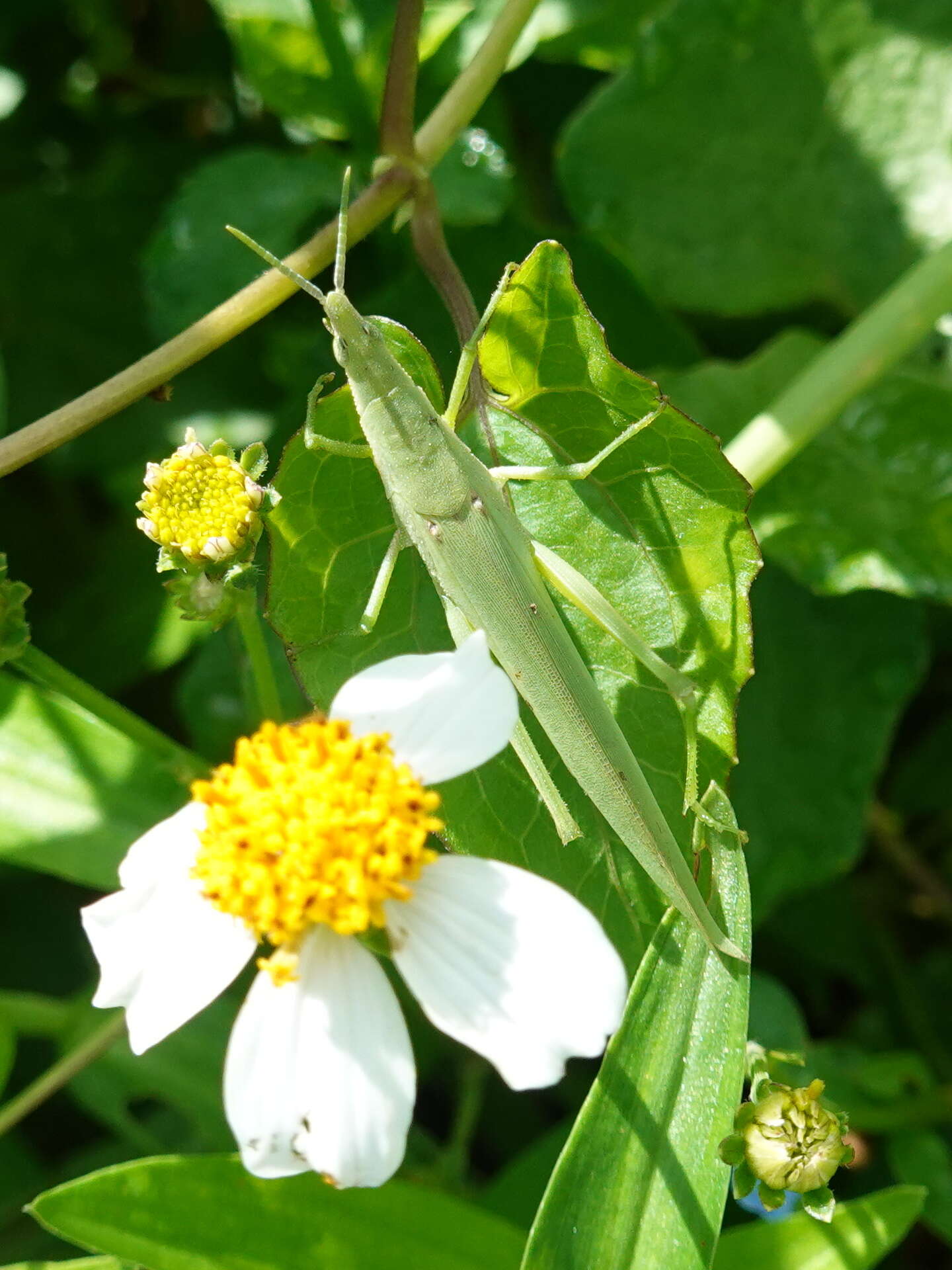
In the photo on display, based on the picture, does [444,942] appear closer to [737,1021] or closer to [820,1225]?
[737,1021]

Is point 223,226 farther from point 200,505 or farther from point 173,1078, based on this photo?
point 173,1078

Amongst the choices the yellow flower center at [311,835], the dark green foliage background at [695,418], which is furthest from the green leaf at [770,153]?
the yellow flower center at [311,835]

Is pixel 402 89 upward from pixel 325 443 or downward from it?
upward

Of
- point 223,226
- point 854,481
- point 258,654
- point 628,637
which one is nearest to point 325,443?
point 258,654

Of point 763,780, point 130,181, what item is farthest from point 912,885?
point 130,181

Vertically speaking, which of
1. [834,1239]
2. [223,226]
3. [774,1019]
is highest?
[223,226]

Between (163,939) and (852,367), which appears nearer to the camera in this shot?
(163,939)

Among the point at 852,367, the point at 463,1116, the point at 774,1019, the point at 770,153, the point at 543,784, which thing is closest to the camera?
the point at 543,784
